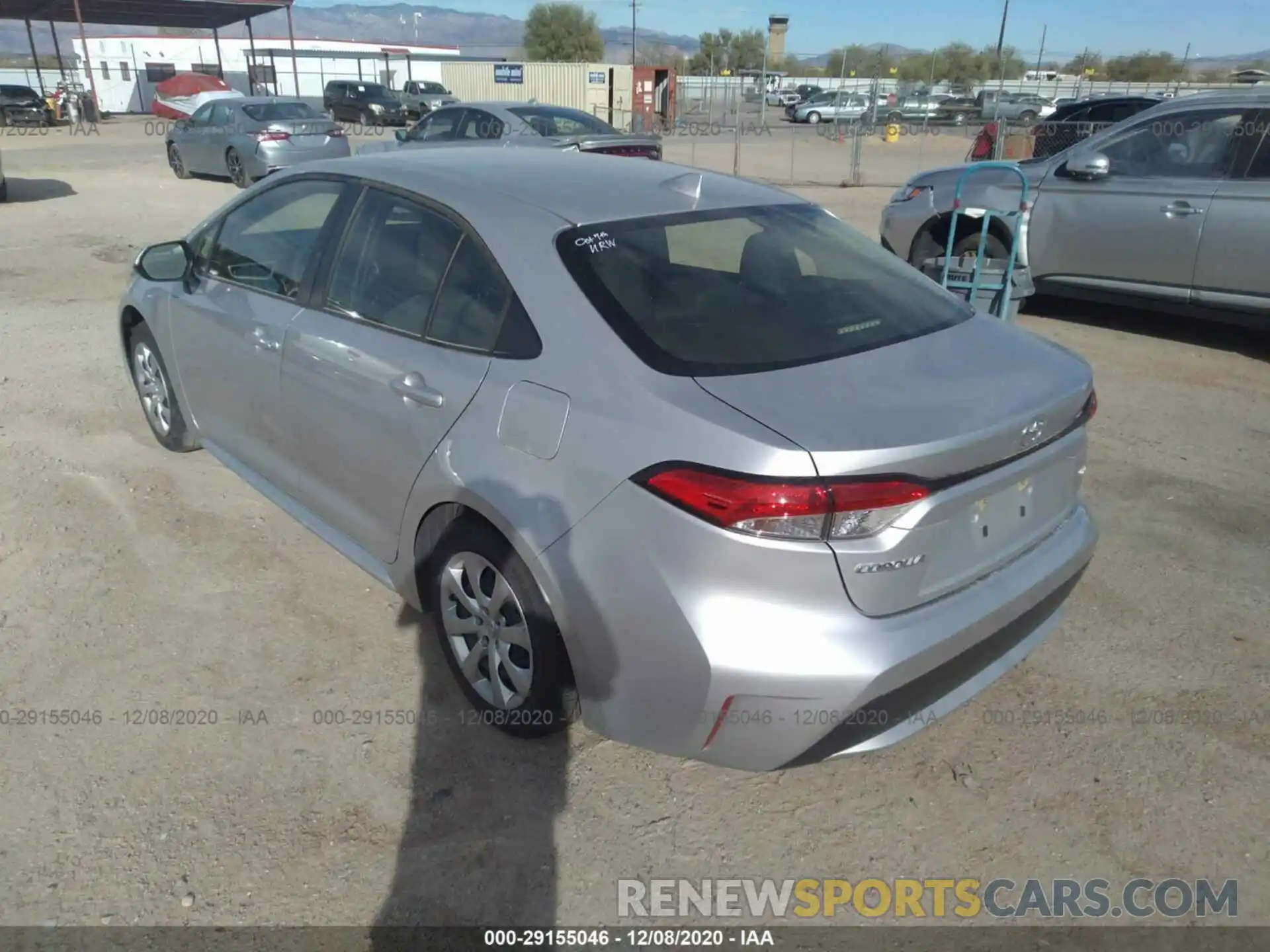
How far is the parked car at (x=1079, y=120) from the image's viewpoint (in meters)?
13.4

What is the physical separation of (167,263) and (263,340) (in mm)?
970

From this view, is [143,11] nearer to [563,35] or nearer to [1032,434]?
[563,35]

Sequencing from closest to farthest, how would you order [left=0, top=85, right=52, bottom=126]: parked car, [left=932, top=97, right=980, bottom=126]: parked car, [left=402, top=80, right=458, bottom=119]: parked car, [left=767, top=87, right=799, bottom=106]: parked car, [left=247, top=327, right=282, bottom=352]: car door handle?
[left=247, top=327, right=282, bottom=352]: car door handle < [left=0, top=85, right=52, bottom=126]: parked car < [left=932, top=97, right=980, bottom=126]: parked car < [left=402, top=80, right=458, bottom=119]: parked car < [left=767, top=87, right=799, bottom=106]: parked car

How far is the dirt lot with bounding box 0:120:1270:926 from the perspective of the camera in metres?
2.55

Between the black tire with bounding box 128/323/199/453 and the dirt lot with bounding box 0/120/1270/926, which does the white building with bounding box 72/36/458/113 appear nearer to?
the black tire with bounding box 128/323/199/453

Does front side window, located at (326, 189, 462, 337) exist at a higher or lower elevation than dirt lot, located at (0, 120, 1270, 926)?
higher

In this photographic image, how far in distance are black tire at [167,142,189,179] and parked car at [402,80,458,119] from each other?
19.5 m

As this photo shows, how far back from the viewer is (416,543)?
3.09m

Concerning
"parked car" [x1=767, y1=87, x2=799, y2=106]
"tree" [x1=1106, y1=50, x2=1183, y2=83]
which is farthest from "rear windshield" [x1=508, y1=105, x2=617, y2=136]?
"tree" [x1=1106, y1=50, x2=1183, y2=83]

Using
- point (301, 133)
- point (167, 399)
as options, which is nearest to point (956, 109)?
point (301, 133)

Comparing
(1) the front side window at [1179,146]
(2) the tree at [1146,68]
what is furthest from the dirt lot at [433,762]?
(2) the tree at [1146,68]

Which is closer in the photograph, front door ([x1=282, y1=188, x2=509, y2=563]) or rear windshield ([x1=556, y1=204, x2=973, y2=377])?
rear windshield ([x1=556, y1=204, x2=973, y2=377])

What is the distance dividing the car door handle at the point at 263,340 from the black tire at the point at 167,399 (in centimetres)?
113

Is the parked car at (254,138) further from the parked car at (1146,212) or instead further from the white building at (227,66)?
the white building at (227,66)
